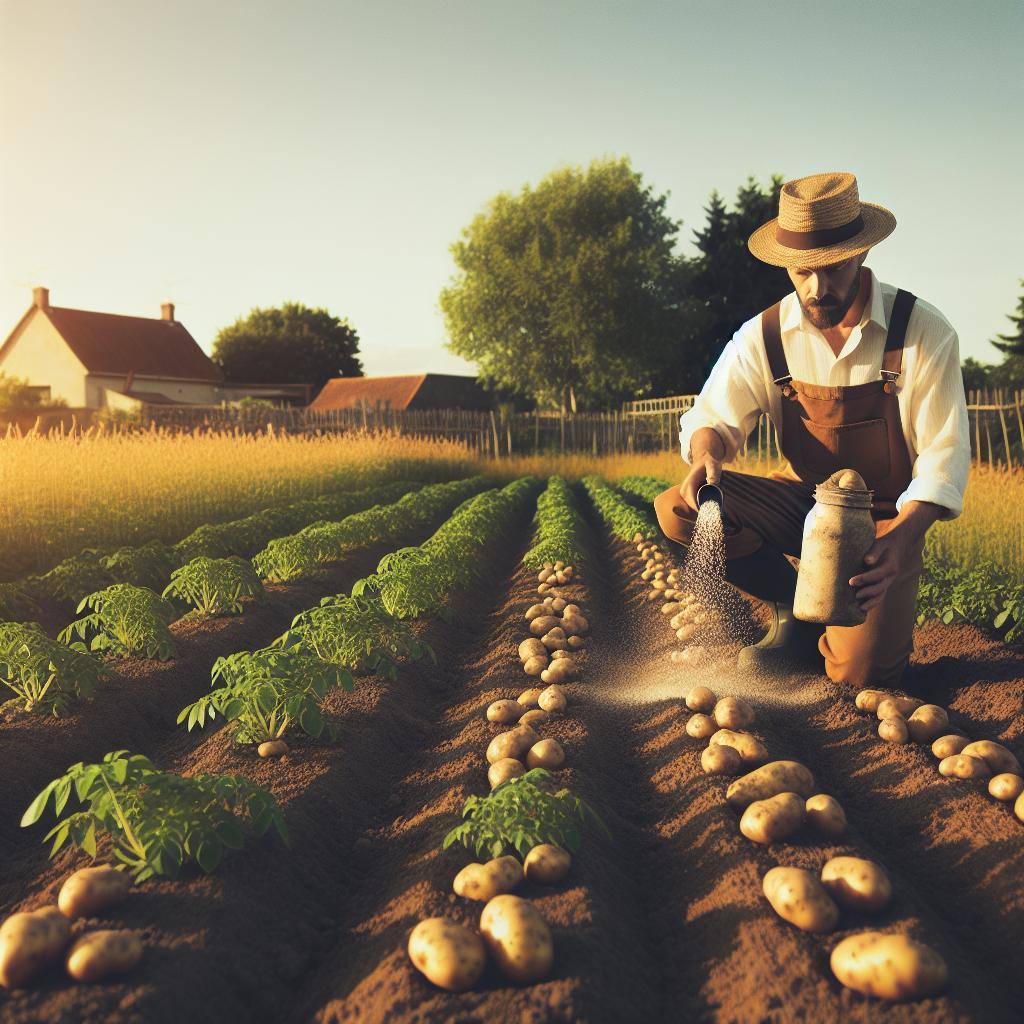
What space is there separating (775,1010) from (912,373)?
309cm

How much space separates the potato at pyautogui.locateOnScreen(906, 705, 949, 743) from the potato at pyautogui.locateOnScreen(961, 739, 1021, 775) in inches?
12.6

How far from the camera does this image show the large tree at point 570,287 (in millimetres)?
35250

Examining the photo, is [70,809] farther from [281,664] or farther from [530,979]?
[530,979]

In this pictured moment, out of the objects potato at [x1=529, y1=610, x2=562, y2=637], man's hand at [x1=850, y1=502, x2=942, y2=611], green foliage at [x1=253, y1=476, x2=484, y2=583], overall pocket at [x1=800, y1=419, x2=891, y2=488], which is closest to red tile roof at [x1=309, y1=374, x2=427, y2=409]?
green foliage at [x1=253, y1=476, x2=484, y2=583]

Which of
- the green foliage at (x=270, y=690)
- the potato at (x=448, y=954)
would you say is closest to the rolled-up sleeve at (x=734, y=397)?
the green foliage at (x=270, y=690)

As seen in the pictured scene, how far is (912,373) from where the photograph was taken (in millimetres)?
4086

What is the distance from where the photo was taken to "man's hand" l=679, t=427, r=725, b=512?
418 cm

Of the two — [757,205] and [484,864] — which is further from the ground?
[757,205]

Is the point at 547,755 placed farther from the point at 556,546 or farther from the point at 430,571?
the point at 556,546

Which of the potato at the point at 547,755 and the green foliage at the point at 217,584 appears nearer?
the potato at the point at 547,755

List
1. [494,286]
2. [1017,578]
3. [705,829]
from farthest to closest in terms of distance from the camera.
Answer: [494,286] → [1017,578] → [705,829]

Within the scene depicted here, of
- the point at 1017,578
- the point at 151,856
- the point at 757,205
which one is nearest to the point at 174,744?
the point at 151,856

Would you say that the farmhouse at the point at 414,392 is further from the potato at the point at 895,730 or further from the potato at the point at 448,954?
the potato at the point at 448,954

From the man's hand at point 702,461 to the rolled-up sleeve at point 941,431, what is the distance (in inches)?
34.4
